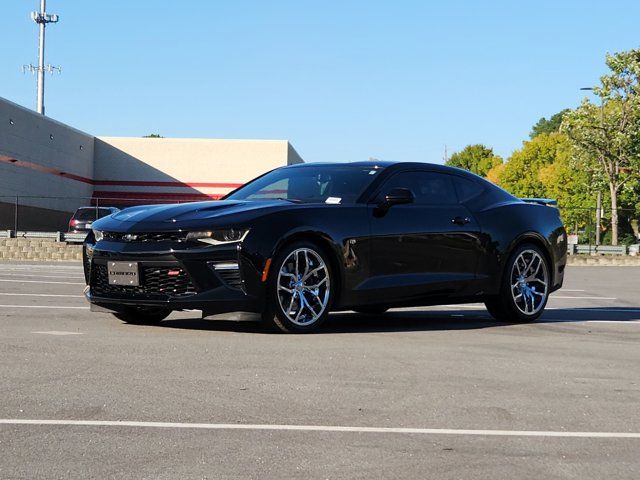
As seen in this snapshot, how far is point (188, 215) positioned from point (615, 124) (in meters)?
58.2

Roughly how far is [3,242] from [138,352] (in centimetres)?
2907

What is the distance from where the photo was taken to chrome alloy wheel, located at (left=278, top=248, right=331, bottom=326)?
9.24m

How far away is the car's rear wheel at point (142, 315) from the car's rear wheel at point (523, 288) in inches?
128

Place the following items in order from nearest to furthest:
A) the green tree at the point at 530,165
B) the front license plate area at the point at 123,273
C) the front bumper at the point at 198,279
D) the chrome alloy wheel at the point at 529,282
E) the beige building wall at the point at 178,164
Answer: the front bumper at the point at 198,279, the front license plate area at the point at 123,273, the chrome alloy wheel at the point at 529,282, the beige building wall at the point at 178,164, the green tree at the point at 530,165

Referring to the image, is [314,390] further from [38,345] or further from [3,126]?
[3,126]

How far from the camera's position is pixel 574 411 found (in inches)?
227

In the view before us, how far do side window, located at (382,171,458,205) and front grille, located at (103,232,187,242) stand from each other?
7.24 ft

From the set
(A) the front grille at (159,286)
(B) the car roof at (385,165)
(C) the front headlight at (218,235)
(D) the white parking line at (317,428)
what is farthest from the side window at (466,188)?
(D) the white parking line at (317,428)

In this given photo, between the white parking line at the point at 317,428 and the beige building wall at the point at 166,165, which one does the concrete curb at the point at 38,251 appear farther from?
the white parking line at the point at 317,428

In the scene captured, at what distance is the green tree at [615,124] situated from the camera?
63.4 metres

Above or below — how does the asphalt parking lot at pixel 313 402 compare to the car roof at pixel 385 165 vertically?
below

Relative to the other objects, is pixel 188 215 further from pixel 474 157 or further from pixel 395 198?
pixel 474 157

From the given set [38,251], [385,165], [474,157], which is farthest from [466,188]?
[474,157]

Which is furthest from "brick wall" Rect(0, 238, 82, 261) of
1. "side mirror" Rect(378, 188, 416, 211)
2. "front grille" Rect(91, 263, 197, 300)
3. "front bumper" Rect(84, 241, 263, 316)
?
"front bumper" Rect(84, 241, 263, 316)
